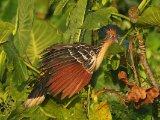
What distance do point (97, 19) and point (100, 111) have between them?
1.25ft

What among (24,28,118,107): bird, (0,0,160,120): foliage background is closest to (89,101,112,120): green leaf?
(0,0,160,120): foliage background

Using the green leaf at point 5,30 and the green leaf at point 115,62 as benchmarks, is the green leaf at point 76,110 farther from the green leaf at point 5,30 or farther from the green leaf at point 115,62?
the green leaf at point 5,30

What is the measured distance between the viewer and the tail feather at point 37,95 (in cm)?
213

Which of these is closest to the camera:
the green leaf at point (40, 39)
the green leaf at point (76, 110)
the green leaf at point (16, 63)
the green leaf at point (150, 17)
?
the green leaf at point (150, 17)

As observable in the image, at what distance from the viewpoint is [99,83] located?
8.08ft

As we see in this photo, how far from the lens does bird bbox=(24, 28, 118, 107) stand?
1991 millimetres

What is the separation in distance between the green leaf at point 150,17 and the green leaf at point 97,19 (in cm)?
12

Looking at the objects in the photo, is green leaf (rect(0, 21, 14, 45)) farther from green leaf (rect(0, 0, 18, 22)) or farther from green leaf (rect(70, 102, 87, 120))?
green leaf (rect(0, 0, 18, 22))

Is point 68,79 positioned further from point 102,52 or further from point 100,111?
point 100,111

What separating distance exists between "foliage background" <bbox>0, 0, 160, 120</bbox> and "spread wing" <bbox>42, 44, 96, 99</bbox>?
0.08 metres

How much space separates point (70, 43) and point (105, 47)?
25 centimetres

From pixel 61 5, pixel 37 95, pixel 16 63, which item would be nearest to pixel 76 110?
pixel 37 95

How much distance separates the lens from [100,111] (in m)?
2.25

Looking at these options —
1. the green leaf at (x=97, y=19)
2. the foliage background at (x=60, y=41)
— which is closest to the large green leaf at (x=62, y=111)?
the foliage background at (x=60, y=41)
